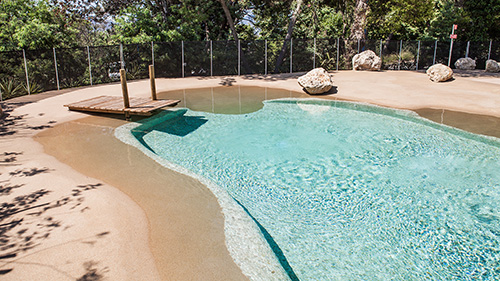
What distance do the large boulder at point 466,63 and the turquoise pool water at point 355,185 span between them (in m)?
14.0

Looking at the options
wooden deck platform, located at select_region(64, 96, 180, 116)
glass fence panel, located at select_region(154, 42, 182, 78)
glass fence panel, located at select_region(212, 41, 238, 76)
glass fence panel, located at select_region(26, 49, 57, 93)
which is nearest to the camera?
wooden deck platform, located at select_region(64, 96, 180, 116)

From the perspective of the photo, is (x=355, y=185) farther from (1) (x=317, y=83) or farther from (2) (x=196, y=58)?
(2) (x=196, y=58)

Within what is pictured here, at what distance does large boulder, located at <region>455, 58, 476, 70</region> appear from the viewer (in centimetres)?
2216

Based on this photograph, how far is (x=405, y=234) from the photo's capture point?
17.9 ft

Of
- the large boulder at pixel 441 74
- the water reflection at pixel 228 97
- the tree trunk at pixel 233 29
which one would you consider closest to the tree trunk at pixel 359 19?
the large boulder at pixel 441 74

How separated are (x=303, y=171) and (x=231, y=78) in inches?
504

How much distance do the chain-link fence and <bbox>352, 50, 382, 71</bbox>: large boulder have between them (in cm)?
117

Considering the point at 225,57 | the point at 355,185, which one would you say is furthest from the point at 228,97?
the point at 355,185

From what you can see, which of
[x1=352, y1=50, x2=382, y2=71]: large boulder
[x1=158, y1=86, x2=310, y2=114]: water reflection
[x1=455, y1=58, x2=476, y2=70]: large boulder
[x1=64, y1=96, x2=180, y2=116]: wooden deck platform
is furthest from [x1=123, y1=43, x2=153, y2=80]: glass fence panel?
[x1=455, y1=58, x2=476, y2=70]: large boulder

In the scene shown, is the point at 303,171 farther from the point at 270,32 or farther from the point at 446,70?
the point at 270,32

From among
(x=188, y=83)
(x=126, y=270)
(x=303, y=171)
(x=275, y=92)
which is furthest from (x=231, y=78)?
(x=126, y=270)

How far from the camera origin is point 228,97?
14.8m

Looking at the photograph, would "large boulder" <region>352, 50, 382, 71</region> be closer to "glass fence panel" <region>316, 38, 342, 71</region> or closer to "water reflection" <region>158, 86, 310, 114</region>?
"glass fence panel" <region>316, 38, 342, 71</region>

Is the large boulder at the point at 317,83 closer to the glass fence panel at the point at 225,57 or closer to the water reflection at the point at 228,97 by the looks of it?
the water reflection at the point at 228,97
